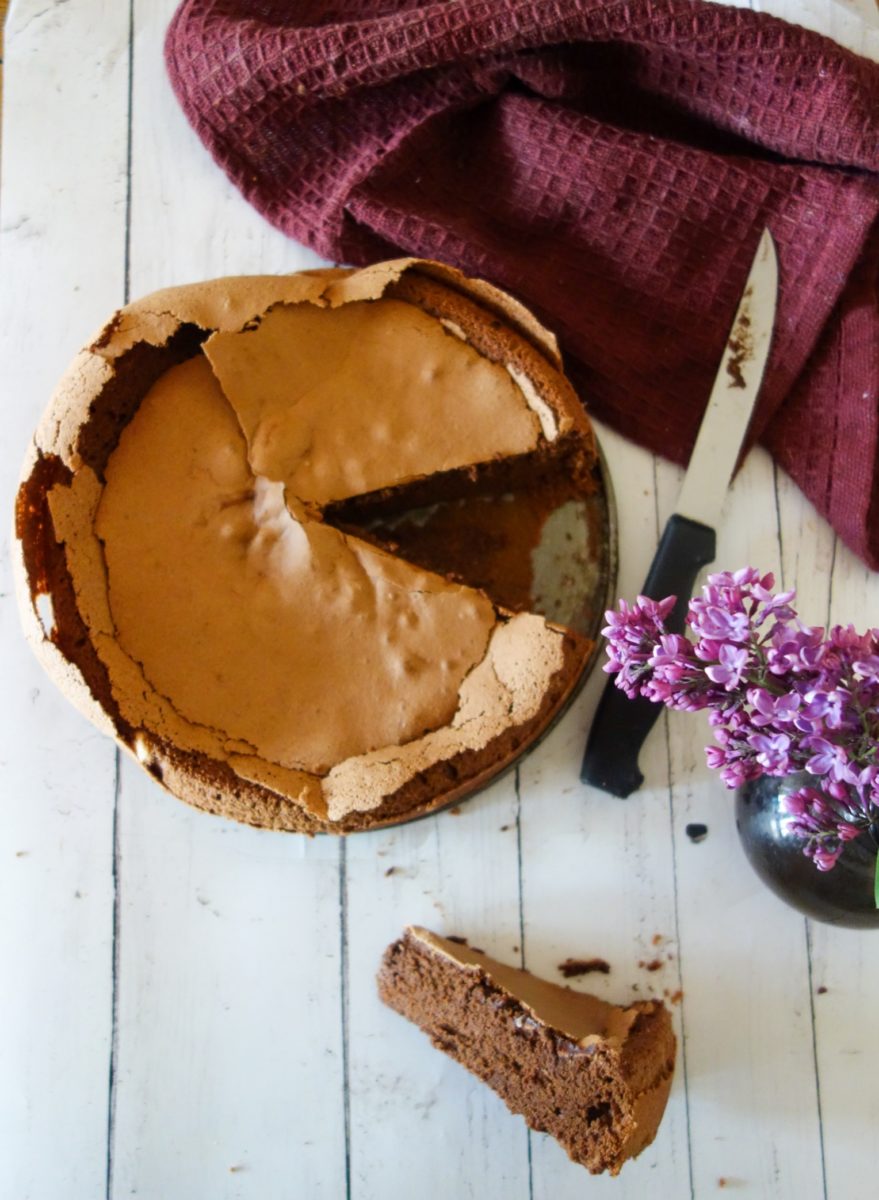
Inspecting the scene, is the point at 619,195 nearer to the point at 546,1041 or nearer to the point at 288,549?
the point at 288,549

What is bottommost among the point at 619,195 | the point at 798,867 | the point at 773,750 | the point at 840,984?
the point at 840,984

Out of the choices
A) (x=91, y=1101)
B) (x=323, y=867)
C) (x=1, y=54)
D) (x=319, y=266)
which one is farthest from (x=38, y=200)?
(x=91, y=1101)

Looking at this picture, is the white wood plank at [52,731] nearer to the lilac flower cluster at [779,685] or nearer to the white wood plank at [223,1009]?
the white wood plank at [223,1009]

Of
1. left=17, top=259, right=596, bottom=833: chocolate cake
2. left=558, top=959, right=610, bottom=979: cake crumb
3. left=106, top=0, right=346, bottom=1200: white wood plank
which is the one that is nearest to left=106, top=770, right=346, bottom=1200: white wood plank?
left=106, top=0, right=346, bottom=1200: white wood plank

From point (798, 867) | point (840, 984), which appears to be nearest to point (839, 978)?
point (840, 984)

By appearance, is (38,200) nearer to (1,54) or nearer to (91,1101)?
(1,54)

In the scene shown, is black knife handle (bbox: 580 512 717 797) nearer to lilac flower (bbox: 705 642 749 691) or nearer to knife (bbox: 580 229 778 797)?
knife (bbox: 580 229 778 797)

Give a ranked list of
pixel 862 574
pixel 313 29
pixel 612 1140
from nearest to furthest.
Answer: pixel 612 1140 < pixel 313 29 < pixel 862 574
